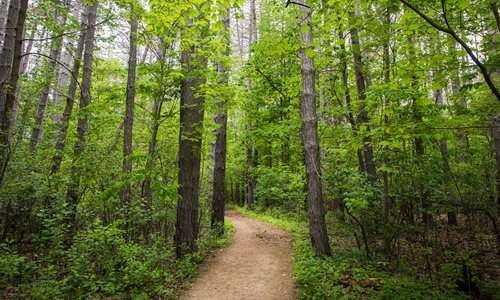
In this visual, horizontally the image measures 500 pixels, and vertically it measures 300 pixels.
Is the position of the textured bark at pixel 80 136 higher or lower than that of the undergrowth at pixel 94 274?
higher

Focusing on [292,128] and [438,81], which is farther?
[292,128]

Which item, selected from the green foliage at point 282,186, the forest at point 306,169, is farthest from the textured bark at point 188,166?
the green foliage at point 282,186

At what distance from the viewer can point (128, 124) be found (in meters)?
8.57

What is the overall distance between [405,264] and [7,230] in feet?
31.8

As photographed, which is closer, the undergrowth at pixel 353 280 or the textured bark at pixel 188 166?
the undergrowth at pixel 353 280

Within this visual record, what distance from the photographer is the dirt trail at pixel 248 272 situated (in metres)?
5.56

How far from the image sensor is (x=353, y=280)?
5.16m

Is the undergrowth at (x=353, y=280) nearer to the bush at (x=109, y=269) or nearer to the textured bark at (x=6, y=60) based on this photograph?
the bush at (x=109, y=269)

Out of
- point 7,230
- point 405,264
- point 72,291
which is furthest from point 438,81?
point 7,230

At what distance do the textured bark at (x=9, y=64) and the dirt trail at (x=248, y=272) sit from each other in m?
4.57

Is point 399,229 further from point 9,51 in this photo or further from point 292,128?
point 9,51

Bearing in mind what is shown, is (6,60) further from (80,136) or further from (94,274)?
(94,274)

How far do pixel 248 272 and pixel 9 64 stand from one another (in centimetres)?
666

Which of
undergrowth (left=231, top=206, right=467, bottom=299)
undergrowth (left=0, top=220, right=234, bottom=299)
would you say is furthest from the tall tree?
undergrowth (left=0, top=220, right=234, bottom=299)
